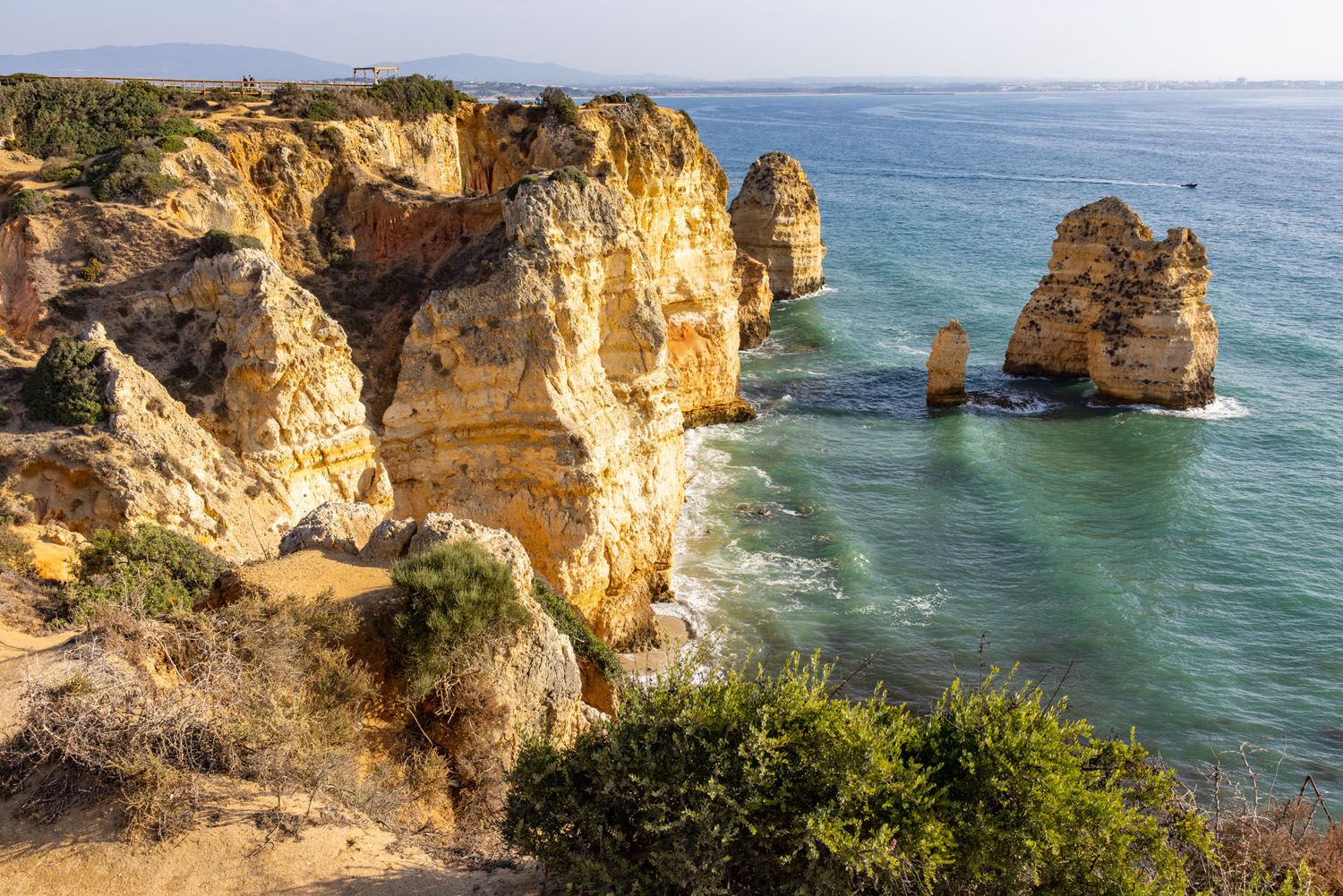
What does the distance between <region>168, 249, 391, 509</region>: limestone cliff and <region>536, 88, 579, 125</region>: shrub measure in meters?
17.7

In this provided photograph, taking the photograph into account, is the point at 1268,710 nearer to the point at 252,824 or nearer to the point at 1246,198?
the point at 252,824

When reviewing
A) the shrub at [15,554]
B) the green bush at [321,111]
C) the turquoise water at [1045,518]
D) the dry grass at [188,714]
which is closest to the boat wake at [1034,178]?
the turquoise water at [1045,518]

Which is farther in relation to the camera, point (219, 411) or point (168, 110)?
point (168, 110)

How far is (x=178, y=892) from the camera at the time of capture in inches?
324

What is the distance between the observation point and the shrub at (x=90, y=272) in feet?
59.2

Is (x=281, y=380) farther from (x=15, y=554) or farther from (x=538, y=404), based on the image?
(x=538, y=404)

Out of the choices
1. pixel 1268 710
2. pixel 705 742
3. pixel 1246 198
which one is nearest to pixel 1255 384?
pixel 1268 710

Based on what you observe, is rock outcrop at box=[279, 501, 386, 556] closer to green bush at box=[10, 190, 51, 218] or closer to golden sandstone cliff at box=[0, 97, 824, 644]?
golden sandstone cliff at box=[0, 97, 824, 644]

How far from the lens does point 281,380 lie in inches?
631

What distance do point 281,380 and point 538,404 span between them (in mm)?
5146

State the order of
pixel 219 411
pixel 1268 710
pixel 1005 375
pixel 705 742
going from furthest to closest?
pixel 1005 375 → pixel 1268 710 → pixel 219 411 → pixel 705 742

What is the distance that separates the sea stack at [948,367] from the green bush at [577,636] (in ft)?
94.2

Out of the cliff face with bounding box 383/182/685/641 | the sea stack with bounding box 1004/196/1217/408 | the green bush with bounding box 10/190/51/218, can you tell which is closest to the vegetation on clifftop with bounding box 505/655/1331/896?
the cliff face with bounding box 383/182/685/641

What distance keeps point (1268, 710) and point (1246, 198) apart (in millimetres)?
90293
